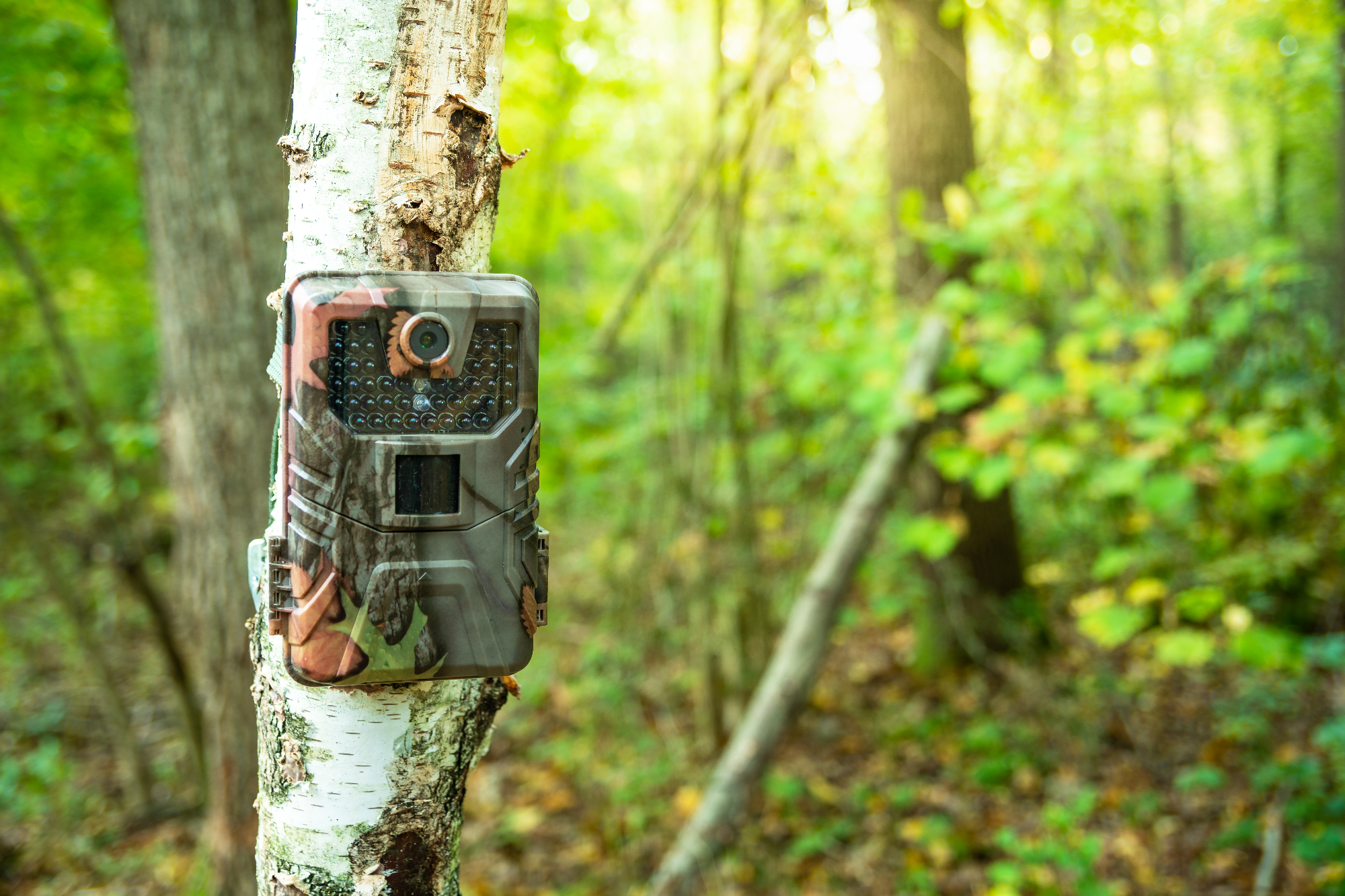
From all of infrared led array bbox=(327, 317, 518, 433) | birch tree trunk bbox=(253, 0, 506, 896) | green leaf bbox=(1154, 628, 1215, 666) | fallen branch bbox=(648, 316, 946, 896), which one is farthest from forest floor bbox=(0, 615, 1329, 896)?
infrared led array bbox=(327, 317, 518, 433)

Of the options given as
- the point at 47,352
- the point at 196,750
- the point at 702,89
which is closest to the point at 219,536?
the point at 196,750

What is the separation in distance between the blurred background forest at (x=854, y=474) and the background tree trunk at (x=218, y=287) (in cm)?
18

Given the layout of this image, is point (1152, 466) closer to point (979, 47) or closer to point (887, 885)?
point (887, 885)

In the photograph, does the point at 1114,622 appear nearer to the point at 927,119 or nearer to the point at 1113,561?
the point at 1113,561

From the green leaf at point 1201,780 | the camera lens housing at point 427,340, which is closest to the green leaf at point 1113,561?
the green leaf at point 1201,780

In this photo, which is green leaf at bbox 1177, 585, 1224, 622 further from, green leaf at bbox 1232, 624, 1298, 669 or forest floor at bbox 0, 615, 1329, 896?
forest floor at bbox 0, 615, 1329, 896

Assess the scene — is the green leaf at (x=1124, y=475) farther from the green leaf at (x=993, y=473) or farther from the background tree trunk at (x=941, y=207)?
the background tree trunk at (x=941, y=207)

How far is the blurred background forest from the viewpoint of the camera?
2922 mm

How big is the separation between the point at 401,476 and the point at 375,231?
0.97ft

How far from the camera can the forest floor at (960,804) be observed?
3.21 metres

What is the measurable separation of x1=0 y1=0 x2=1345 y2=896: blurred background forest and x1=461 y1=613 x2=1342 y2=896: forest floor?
0.02 metres

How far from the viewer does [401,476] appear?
0.88 meters

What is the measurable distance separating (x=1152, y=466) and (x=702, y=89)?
96.2 inches

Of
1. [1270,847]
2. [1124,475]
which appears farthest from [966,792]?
[1124,475]
